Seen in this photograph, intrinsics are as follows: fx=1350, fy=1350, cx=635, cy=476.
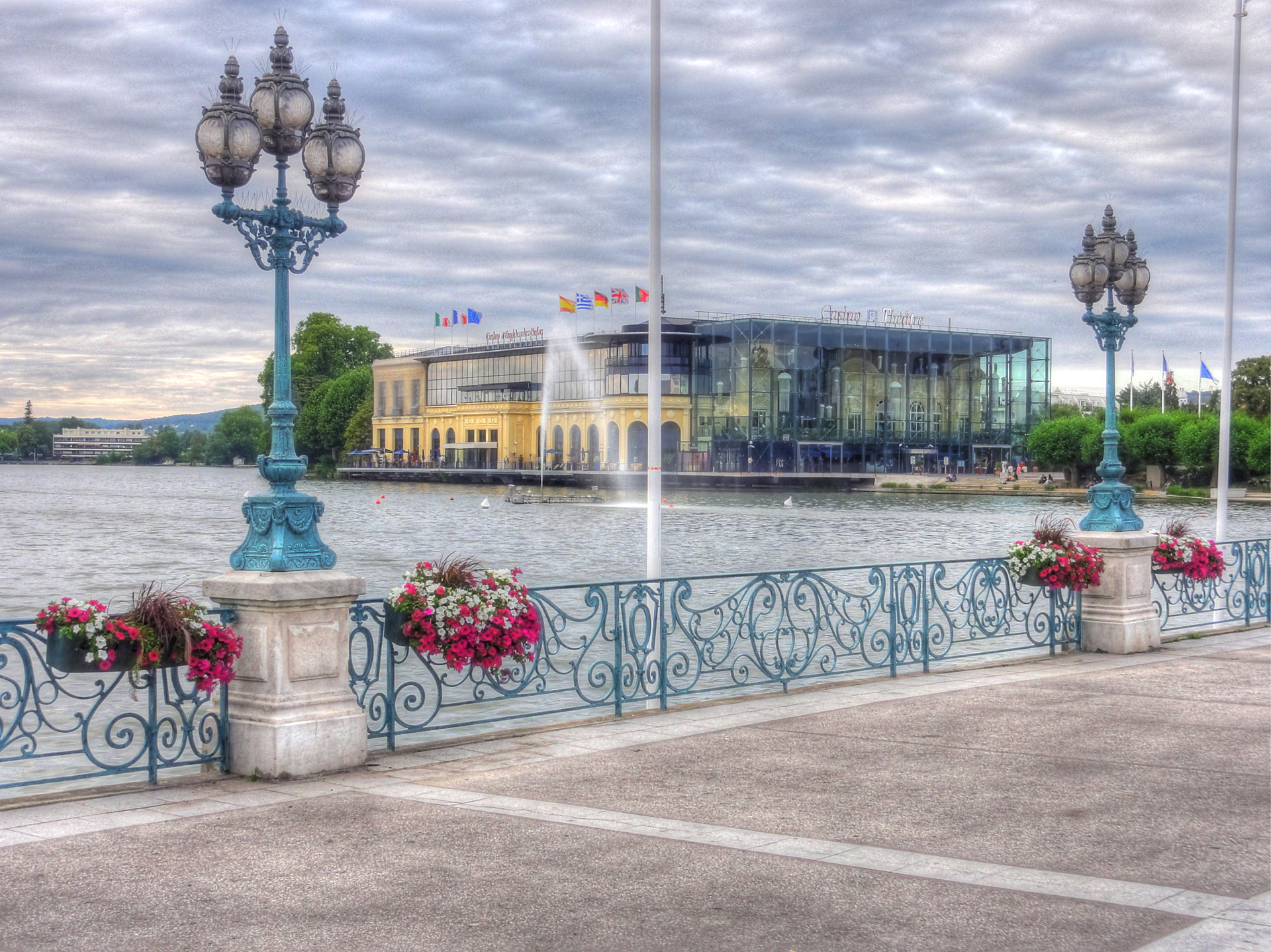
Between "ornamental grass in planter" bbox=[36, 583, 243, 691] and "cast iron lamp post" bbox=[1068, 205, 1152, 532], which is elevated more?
"cast iron lamp post" bbox=[1068, 205, 1152, 532]

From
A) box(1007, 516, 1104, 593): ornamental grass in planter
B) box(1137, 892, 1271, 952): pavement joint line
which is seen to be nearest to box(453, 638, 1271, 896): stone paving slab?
box(1137, 892, 1271, 952): pavement joint line

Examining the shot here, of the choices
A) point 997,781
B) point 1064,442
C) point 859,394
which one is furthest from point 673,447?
point 997,781

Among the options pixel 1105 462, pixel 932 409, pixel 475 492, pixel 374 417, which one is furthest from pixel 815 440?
pixel 1105 462

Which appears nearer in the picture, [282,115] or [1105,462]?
[282,115]

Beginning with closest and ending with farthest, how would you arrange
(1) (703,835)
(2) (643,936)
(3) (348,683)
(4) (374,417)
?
(2) (643,936) → (1) (703,835) → (3) (348,683) → (4) (374,417)

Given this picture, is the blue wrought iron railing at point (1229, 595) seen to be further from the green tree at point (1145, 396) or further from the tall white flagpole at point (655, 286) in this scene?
the green tree at point (1145, 396)

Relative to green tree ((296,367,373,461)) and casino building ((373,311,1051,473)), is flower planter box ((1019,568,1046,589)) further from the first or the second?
green tree ((296,367,373,461))

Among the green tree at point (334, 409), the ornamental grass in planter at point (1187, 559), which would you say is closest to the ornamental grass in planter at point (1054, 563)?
the ornamental grass in planter at point (1187, 559)

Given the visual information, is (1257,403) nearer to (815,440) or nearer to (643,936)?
(815,440)

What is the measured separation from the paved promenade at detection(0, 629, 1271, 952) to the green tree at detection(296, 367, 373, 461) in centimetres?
15406

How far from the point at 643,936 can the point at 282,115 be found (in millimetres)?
6474

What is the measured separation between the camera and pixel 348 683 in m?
9.16

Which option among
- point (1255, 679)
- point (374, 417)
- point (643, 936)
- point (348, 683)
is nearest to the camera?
point (643, 936)

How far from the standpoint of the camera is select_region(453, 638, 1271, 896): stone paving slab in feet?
22.4
